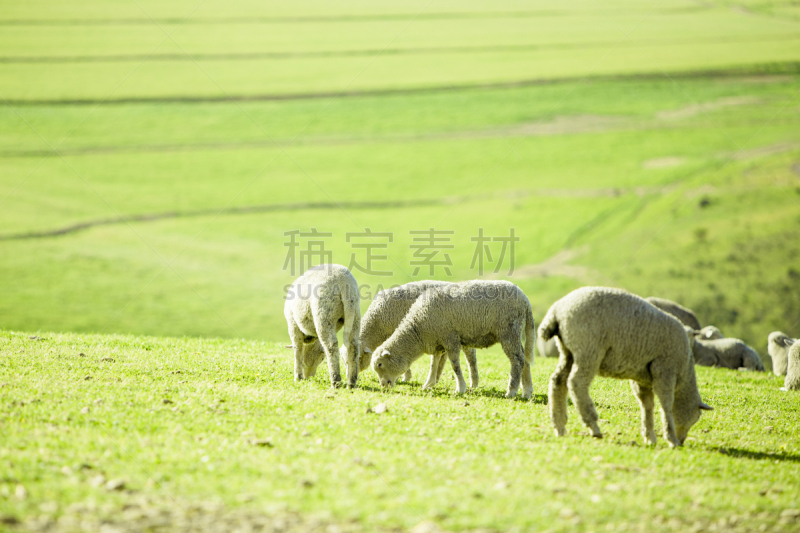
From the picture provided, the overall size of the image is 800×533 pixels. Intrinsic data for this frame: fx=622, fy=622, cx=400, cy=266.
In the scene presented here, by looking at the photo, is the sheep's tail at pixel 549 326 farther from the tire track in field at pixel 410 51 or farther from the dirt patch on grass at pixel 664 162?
the tire track in field at pixel 410 51

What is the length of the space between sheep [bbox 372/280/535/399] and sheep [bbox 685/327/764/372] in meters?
11.1

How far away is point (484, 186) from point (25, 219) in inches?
1434

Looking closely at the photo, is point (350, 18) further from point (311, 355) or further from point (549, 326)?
point (549, 326)

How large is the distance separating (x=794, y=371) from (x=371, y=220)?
115ft

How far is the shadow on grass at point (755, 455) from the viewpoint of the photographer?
9938 millimetres

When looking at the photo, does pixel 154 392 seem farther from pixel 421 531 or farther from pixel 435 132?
pixel 435 132

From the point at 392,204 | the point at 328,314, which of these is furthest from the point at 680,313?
the point at 392,204

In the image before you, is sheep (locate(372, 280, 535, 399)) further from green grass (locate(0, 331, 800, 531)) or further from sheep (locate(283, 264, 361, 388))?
sheep (locate(283, 264, 361, 388))

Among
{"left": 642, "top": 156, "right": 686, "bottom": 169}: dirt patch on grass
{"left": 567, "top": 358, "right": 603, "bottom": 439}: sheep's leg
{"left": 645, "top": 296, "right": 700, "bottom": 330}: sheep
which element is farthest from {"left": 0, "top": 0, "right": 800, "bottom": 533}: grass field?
{"left": 645, "top": 296, "right": 700, "bottom": 330}: sheep

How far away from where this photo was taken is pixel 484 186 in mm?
54938

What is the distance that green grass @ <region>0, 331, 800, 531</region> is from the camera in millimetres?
6914

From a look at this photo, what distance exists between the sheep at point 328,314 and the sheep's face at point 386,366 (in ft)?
2.37

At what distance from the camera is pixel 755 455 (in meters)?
10.1

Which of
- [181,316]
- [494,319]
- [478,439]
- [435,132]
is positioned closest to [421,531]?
[478,439]
